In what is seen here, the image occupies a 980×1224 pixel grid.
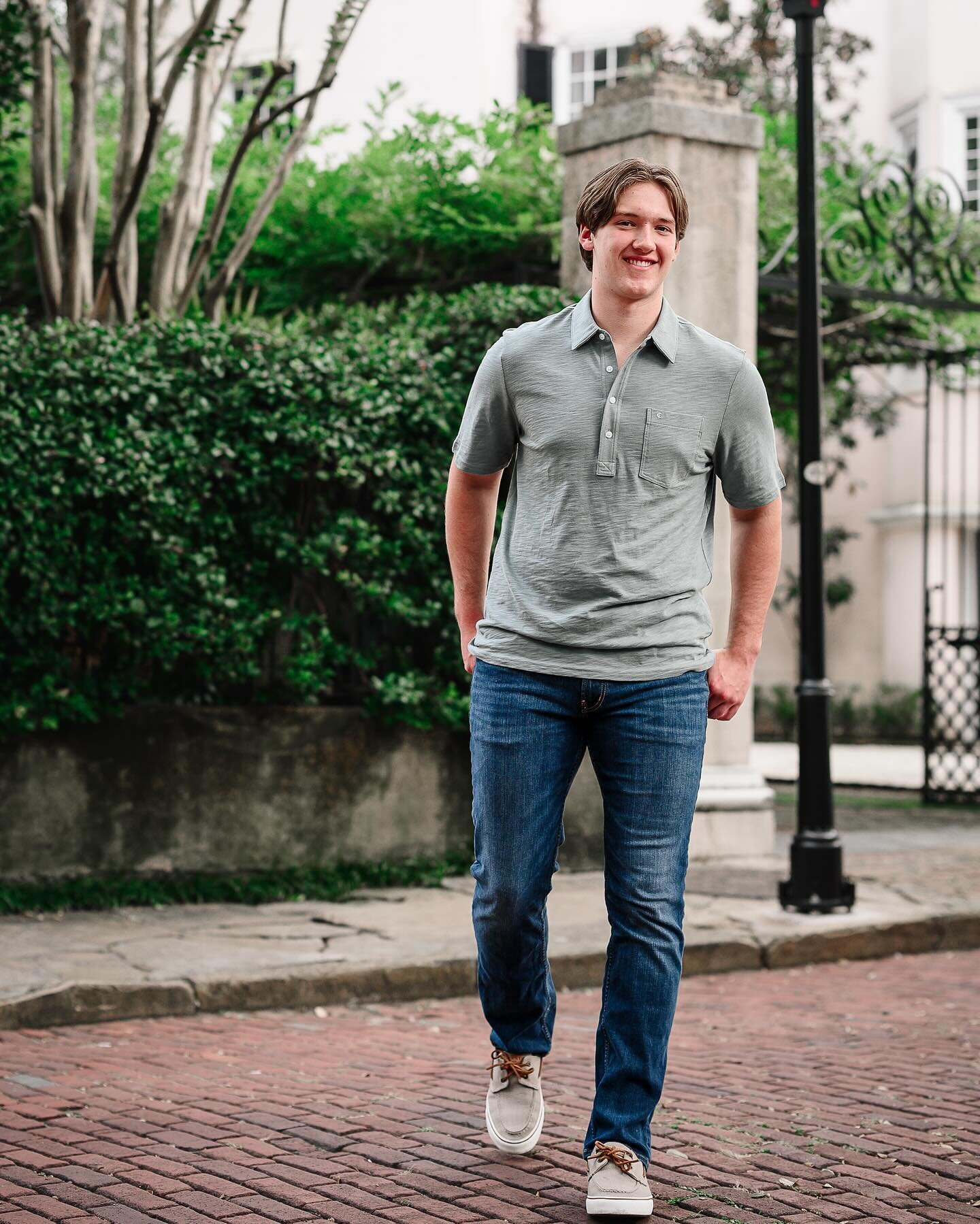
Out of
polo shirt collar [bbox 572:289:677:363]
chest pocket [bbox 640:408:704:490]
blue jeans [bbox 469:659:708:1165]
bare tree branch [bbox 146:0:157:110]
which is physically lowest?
blue jeans [bbox 469:659:708:1165]

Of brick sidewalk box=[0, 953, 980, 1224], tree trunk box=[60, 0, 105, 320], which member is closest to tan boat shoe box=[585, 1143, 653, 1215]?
brick sidewalk box=[0, 953, 980, 1224]

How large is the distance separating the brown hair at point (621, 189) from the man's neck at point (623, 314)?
0.49 feet

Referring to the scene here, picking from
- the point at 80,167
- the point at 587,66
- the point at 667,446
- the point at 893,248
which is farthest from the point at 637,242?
the point at 587,66

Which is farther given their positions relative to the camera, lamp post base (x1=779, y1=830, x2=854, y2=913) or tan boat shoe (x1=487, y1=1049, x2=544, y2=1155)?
lamp post base (x1=779, y1=830, x2=854, y2=913)

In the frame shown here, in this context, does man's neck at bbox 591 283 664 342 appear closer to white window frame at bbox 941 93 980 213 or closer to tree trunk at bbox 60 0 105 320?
tree trunk at bbox 60 0 105 320

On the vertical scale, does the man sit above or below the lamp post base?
above

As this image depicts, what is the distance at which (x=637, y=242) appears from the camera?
334 centimetres

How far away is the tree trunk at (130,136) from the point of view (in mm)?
8430

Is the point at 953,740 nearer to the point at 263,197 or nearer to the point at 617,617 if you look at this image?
the point at 263,197

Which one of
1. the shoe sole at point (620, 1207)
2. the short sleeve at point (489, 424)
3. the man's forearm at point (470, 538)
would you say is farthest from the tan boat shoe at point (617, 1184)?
the short sleeve at point (489, 424)

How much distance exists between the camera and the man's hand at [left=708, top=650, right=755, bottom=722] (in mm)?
3475

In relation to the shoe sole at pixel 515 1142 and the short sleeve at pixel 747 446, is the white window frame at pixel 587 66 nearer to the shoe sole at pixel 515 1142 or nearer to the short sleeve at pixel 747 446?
the short sleeve at pixel 747 446

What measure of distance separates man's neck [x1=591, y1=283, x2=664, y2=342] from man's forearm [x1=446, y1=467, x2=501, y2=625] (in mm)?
450

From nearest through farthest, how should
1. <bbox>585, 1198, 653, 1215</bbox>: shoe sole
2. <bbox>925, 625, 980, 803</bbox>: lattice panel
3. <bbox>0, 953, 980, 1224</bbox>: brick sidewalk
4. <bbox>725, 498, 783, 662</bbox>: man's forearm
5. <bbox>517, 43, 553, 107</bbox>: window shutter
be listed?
1. <bbox>585, 1198, 653, 1215</bbox>: shoe sole
2. <bbox>0, 953, 980, 1224</bbox>: brick sidewalk
3. <bbox>725, 498, 783, 662</bbox>: man's forearm
4. <bbox>925, 625, 980, 803</bbox>: lattice panel
5. <bbox>517, 43, 553, 107</bbox>: window shutter
